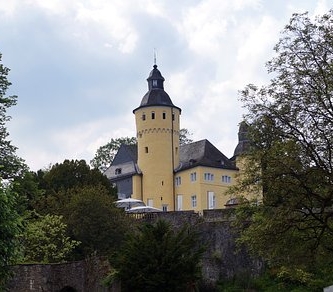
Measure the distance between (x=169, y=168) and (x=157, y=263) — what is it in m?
37.9

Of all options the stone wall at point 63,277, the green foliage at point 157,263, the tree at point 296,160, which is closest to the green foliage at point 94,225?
the stone wall at point 63,277

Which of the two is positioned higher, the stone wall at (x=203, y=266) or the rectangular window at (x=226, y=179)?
the rectangular window at (x=226, y=179)

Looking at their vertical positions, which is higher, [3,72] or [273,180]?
[3,72]

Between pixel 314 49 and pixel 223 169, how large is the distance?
155 ft

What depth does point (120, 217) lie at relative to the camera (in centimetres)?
4466

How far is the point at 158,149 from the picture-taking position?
6925cm

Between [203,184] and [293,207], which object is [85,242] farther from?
[203,184]

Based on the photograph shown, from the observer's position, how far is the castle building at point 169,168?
2719 inches

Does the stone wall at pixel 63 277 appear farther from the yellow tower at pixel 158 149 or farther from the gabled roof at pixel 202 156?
the gabled roof at pixel 202 156

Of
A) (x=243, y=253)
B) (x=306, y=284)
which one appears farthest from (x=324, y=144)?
(x=243, y=253)

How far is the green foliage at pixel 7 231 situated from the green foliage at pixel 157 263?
10.9 m

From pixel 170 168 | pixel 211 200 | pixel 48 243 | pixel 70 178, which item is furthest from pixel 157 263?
pixel 170 168

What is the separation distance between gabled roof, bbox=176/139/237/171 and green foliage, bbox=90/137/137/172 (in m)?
11.5

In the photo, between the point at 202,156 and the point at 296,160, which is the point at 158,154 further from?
the point at 296,160
